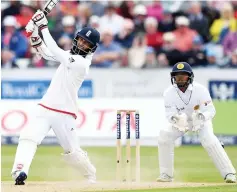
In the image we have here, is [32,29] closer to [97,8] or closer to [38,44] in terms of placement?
[38,44]

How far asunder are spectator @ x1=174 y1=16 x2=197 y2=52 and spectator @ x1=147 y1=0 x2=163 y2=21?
60 centimetres

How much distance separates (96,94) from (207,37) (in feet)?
10.5

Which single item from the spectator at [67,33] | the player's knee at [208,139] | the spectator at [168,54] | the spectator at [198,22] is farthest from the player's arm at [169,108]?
the spectator at [198,22]

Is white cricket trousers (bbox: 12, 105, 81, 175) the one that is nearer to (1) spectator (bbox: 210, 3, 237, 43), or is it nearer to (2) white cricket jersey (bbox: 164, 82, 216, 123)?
(2) white cricket jersey (bbox: 164, 82, 216, 123)

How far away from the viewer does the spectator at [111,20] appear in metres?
20.3

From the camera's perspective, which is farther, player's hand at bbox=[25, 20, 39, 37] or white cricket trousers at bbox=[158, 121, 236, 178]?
white cricket trousers at bbox=[158, 121, 236, 178]

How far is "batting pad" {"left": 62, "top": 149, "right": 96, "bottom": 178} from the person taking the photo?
11.1 metres

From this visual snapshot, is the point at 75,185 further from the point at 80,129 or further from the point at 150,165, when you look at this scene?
the point at 80,129

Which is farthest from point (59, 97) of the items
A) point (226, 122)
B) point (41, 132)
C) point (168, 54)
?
point (168, 54)

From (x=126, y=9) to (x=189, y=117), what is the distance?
9.24 metres

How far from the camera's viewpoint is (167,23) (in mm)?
20219

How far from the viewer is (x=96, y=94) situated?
61.3ft

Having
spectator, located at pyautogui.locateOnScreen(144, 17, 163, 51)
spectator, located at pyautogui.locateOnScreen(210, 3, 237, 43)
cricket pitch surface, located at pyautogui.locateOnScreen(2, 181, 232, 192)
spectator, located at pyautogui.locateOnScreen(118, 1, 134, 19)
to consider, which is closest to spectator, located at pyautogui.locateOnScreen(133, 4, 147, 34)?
spectator, located at pyautogui.locateOnScreen(144, 17, 163, 51)

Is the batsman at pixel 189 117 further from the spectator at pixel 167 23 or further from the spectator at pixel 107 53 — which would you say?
the spectator at pixel 167 23
